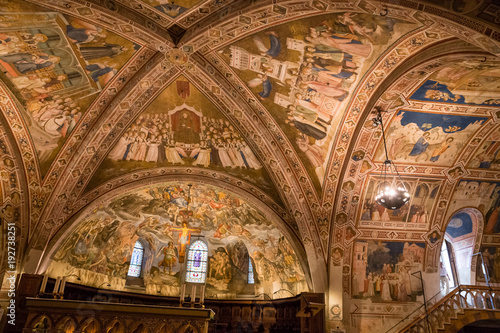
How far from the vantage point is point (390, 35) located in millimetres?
8727

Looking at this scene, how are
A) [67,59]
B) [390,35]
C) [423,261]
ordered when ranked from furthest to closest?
[423,261]
[67,59]
[390,35]

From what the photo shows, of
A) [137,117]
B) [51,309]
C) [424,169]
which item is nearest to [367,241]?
[424,169]

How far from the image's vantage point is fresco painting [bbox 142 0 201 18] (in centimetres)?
Answer: 913

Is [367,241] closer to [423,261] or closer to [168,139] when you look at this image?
[423,261]

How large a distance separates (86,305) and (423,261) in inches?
439

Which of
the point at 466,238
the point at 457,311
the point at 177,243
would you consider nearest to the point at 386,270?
the point at 457,311

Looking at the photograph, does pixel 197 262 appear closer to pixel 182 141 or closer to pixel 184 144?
pixel 184 144

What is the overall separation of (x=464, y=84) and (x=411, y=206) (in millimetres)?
4996

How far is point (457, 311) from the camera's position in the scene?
1195cm

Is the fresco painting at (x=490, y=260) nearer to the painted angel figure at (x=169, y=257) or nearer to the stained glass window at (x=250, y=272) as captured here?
the stained glass window at (x=250, y=272)

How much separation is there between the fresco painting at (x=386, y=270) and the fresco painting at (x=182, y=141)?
14.1 ft

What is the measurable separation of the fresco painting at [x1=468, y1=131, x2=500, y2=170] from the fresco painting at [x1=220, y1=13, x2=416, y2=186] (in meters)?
4.97

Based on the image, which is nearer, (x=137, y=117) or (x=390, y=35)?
(x=390, y=35)

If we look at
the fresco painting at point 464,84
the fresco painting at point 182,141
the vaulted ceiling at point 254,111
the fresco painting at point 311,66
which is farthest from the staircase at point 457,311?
the fresco painting at point 182,141
